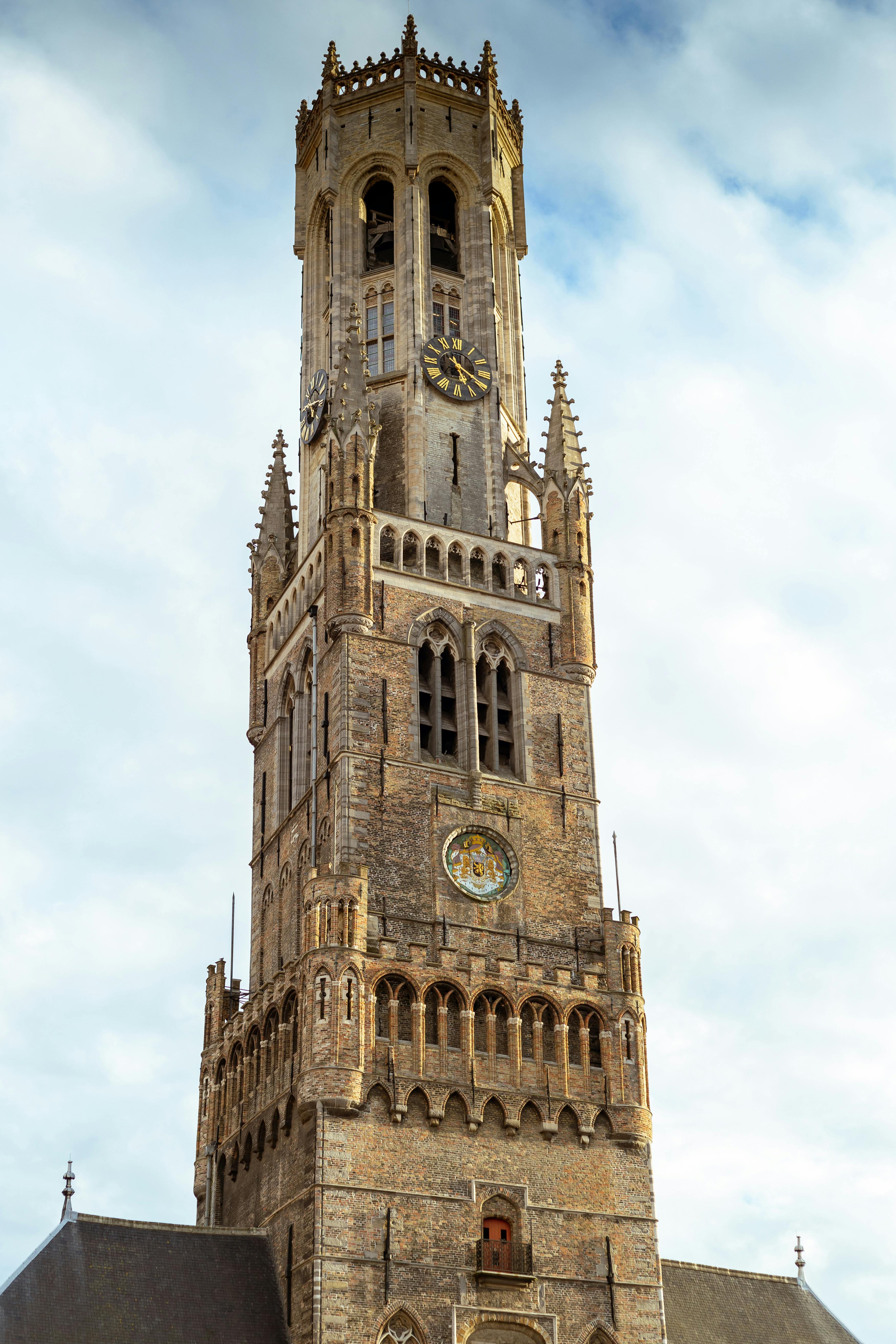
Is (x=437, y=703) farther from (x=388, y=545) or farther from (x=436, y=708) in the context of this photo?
(x=388, y=545)

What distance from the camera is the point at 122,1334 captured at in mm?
49094

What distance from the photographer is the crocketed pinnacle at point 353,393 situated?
65875 mm

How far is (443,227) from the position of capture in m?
76.3

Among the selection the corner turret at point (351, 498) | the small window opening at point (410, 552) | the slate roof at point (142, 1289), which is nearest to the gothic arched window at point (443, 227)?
the corner turret at point (351, 498)

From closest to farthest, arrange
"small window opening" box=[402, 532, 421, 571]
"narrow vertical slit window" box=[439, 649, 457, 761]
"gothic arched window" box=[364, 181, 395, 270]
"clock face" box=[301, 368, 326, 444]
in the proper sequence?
1. "narrow vertical slit window" box=[439, 649, 457, 761]
2. "small window opening" box=[402, 532, 421, 571]
3. "clock face" box=[301, 368, 326, 444]
4. "gothic arched window" box=[364, 181, 395, 270]

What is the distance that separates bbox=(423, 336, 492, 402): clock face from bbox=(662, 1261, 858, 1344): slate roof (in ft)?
106

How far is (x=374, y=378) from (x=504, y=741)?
1647 centimetres

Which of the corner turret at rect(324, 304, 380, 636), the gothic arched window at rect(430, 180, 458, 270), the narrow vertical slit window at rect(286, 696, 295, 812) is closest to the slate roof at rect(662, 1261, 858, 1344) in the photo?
the narrow vertical slit window at rect(286, 696, 295, 812)

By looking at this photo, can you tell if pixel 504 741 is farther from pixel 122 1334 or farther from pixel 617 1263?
pixel 122 1334

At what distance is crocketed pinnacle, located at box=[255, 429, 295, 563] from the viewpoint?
73188 mm

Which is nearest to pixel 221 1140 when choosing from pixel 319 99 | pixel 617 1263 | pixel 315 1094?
pixel 315 1094

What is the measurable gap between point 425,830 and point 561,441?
1889cm

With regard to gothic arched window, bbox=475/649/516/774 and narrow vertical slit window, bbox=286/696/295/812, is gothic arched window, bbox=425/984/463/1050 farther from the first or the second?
narrow vertical slit window, bbox=286/696/295/812

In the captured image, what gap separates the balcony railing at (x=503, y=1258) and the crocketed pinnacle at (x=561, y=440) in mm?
29047
